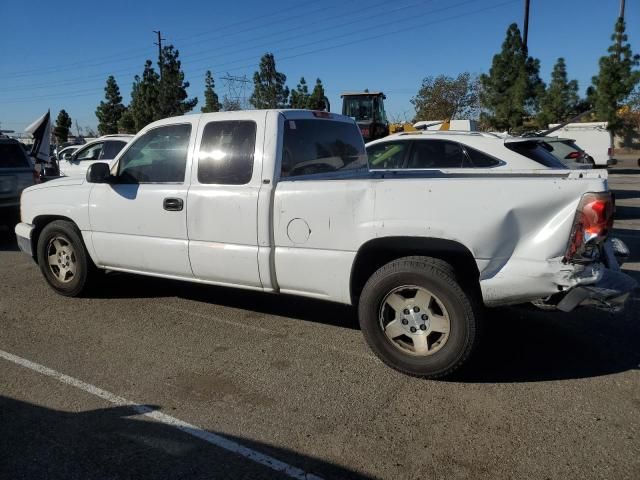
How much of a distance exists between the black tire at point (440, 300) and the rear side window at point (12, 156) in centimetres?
871

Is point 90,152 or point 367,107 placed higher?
point 367,107

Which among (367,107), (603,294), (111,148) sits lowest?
(603,294)

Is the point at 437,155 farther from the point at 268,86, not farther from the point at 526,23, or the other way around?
the point at 268,86

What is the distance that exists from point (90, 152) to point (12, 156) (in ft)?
13.4

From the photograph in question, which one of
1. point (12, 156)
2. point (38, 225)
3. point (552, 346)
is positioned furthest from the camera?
point (12, 156)

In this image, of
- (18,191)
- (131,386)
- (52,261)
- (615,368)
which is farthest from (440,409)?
(18,191)

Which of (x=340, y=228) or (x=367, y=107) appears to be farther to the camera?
(x=367, y=107)

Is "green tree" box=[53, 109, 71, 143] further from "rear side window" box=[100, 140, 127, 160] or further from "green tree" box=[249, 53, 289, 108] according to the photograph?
"rear side window" box=[100, 140, 127, 160]

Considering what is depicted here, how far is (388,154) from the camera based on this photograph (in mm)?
8211

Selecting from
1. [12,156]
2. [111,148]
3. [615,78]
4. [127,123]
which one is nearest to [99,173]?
[12,156]

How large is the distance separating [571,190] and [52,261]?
17.1 ft

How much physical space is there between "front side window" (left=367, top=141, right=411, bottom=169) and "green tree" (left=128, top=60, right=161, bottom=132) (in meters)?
38.9

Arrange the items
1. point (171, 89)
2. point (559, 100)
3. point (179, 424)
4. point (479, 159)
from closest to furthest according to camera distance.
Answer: point (179, 424) → point (479, 159) → point (559, 100) → point (171, 89)

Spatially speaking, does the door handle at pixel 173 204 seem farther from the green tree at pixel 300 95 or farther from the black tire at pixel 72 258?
the green tree at pixel 300 95
